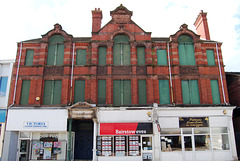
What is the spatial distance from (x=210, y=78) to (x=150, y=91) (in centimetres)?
535

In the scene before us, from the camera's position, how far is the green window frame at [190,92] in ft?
52.0

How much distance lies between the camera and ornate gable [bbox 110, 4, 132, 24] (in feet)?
57.1

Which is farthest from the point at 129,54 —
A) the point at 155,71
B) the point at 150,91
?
the point at 150,91

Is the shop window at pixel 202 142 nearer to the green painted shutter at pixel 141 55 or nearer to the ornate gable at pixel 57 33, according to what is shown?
the green painted shutter at pixel 141 55

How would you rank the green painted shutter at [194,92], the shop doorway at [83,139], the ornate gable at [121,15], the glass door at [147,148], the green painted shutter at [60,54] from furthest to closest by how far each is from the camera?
the ornate gable at [121,15] < the green painted shutter at [60,54] < the shop doorway at [83,139] < the green painted shutter at [194,92] < the glass door at [147,148]

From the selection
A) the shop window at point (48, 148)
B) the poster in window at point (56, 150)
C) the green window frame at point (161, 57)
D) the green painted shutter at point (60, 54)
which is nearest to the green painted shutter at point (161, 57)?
the green window frame at point (161, 57)

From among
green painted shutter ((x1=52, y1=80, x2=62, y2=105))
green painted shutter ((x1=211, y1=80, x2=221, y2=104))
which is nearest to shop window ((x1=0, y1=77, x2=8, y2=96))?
green painted shutter ((x1=52, y1=80, x2=62, y2=105))

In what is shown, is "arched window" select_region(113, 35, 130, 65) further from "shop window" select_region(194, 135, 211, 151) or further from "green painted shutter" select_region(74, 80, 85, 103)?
"shop window" select_region(194, 135, 211, 151)

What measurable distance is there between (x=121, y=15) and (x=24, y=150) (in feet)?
46.3

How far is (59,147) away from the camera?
15.1 metres

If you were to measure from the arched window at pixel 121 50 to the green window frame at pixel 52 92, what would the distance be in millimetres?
5168

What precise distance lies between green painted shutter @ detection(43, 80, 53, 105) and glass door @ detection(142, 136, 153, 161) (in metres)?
8.25

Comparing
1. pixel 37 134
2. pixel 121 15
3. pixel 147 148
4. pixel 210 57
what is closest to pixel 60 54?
pixel 121 15

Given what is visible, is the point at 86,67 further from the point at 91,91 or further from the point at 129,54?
the point at 129,54
